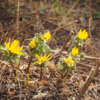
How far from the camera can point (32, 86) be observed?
1.76 m

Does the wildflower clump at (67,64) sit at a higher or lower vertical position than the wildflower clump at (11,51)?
lower

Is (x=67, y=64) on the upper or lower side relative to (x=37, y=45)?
lower

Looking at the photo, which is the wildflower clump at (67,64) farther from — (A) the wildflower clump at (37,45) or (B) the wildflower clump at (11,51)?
(B) the wildflower clump at (11,51)

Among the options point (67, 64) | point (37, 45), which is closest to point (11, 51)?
point (37, 45)

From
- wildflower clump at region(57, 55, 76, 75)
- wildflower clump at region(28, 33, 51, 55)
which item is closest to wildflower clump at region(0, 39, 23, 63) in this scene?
wildflower clump at region(28, 33, 51, 55)

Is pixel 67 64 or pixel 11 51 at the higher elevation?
pixel 11 51

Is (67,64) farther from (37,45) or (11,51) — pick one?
(11,51)

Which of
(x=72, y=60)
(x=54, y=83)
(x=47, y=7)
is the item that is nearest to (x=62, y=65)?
(x=72, y=60)

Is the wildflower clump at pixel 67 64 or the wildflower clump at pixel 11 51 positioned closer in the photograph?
the wildflower clump at pixel 11 51

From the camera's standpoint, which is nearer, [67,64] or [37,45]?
[37,45]

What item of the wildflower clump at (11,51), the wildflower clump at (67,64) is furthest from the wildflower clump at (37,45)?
the wildflower clump at (67,64)

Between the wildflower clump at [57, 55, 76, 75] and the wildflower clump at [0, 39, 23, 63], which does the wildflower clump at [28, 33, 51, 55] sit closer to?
the wildflower clump at [0, 39, 23, 63]

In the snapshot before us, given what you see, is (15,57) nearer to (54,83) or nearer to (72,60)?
(72,60)

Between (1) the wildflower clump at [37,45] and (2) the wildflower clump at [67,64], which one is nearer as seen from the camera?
(1) the wildflower clump at [37,45]
